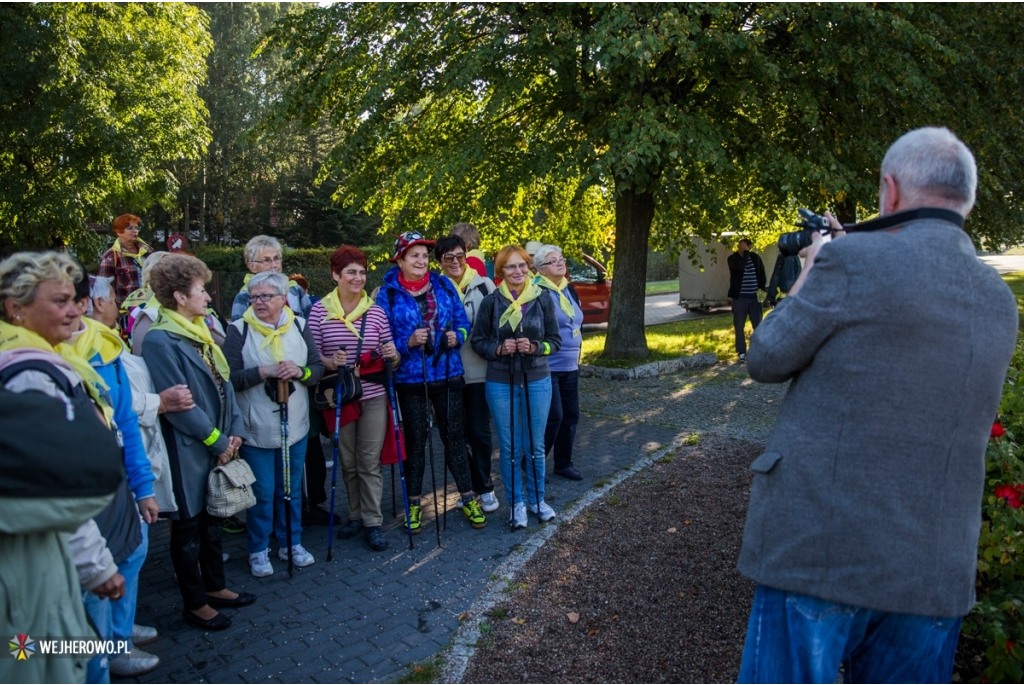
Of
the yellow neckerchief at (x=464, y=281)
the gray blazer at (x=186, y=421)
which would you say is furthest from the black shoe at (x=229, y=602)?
the yellow neckerchief at (x=464, y=281)

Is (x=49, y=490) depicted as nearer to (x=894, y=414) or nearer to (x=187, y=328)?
(x=894, y=414)

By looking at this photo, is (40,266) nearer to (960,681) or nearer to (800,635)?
(800,635)

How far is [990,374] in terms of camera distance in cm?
205

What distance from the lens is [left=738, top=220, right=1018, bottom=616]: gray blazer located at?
78.8 inches

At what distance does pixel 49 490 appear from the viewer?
6.54ft

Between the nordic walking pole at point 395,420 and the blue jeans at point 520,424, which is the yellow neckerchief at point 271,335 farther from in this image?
the blue jeans at point 520,424

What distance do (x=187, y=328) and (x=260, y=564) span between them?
1.66 metres

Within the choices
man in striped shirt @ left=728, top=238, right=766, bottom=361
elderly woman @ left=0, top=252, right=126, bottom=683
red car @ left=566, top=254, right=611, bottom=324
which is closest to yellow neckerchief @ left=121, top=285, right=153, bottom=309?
elderly woman @ left=0, top=252, right=126, bottom=683

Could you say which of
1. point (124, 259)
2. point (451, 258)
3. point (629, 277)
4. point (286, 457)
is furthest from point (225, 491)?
point (629, 277)

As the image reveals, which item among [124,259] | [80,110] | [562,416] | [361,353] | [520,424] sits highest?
[80,110]

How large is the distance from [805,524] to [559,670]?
204 cm

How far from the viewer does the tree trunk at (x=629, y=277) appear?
39.3 ft

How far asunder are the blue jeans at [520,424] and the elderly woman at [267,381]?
4.36 ft

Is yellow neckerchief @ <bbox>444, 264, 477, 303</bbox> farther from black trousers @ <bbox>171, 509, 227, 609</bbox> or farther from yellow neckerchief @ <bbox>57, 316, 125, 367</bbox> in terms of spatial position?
yellow neckerchief @ <bbox>57, 316, 125, 367</bbox>
